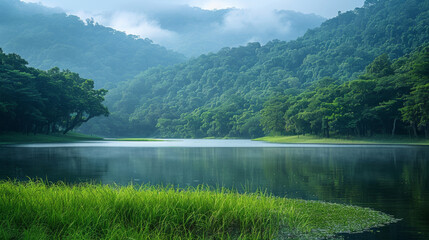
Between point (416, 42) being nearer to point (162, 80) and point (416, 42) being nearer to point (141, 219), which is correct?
point (162, 80)

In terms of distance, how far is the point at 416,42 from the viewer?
13050 cm

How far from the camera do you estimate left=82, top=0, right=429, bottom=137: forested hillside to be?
127750 mm

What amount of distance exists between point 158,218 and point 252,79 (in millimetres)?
162541

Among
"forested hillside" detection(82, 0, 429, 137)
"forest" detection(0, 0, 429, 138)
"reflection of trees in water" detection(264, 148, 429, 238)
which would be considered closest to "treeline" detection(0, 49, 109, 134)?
"forest" detection(0, 0, 429, 138)

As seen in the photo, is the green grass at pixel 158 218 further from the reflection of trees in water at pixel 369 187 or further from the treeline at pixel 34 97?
the treeline at pixel 34 97

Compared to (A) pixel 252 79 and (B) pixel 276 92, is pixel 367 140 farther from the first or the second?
(A) pixel 252 79

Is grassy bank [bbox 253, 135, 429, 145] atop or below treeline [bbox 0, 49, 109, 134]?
below

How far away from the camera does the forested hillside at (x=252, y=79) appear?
419 feet

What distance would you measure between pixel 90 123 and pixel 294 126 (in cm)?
8885

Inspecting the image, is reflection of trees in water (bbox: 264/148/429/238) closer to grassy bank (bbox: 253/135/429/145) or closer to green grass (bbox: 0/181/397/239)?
green grass (bbox: 0/181/397/239)

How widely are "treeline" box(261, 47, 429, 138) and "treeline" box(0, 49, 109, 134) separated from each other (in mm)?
43506

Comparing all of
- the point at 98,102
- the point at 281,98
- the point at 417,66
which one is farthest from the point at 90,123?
the point at 417,66

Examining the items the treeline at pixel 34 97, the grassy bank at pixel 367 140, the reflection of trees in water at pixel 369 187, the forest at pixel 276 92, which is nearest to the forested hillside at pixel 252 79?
the forest at pixel 276 92

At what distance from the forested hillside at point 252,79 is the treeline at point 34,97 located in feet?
176
